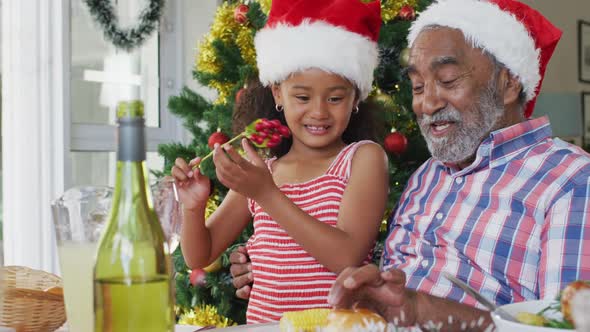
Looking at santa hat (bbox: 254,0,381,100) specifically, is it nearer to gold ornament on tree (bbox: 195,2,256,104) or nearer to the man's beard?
the man's beard

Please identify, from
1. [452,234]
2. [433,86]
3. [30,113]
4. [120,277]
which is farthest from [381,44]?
[120,277]

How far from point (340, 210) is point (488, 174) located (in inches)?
12.9

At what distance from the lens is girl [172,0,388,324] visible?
60.2 inches

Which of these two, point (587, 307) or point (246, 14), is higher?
point (246, 14)

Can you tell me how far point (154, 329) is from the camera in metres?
0.76

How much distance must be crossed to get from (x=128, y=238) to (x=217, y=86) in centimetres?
166

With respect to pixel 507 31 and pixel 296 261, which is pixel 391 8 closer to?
pixel 507 31

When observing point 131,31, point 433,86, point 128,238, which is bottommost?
point 128,238

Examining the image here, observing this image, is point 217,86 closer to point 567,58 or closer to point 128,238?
point 128,238

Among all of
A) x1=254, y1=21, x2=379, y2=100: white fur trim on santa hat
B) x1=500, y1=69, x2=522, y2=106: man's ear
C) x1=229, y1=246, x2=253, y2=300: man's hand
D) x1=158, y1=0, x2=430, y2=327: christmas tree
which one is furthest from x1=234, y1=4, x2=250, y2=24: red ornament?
x1=500, y1=69, x2=522, y2=106: man's ear

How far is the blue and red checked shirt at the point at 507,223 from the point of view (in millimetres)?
1277

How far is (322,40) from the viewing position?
179 cm

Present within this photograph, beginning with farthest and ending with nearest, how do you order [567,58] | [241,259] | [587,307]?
[567,58], [241,259], [587,307]

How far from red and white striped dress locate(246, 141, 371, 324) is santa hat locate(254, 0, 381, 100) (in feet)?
0.69
